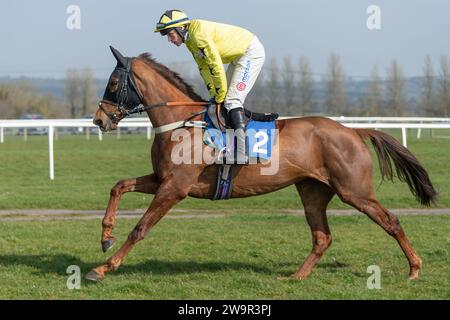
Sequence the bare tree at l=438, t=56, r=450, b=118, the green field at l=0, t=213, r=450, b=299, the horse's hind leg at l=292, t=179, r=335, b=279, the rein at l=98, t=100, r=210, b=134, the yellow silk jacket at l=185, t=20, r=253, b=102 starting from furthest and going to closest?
the bare tree at l=438, t=56, r=450, b=118 → the horse's hind leg at l=292, t=179, r=335, b=279 → the rein at l=98, t=100, r=210, b=134 → the yellow silk jacket at l=185, t=20, r=253, b=102 → the green field at l=0, t=213, r=450, b=299

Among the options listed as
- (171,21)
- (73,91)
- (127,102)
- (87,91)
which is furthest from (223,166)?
(73,91)

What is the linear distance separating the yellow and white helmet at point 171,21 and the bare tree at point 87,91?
55061mm

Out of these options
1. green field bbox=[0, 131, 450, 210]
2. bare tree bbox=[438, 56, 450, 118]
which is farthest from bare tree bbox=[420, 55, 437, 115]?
green field bbox=[0, 131, 450, 210]

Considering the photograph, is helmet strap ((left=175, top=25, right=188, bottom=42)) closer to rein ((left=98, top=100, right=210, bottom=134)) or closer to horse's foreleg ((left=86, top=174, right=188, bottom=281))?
rein ((left=98, top=100, right=210, bottom=134))

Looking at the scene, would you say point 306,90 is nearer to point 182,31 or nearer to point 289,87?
point 289,87

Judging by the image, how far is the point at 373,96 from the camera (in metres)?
50.3

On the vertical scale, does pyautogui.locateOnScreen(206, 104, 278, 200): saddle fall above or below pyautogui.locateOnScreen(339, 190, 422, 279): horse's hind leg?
above

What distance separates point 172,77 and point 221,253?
7.42ft

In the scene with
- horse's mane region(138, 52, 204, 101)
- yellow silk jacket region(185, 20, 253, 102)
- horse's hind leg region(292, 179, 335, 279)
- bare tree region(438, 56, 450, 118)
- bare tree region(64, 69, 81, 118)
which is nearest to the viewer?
yellow silk jacket region(185, 20, 253, 102)

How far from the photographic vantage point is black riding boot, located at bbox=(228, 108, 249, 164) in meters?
7.30

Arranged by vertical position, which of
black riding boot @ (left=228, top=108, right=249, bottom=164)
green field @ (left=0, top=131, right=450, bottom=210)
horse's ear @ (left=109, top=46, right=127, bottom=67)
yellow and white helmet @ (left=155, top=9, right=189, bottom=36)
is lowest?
green field @ (left=0, top=131, right=450, bottom=210)

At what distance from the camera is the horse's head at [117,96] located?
7586 millimetres

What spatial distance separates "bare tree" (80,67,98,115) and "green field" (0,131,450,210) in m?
40.1
